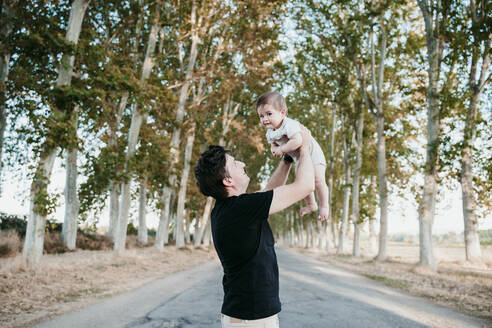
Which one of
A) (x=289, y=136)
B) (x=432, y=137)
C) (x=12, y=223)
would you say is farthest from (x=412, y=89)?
(x=12, y=223)

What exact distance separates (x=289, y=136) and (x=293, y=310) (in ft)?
14.7

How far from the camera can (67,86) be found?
10039mm

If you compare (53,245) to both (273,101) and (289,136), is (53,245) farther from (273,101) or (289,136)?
(289,136)

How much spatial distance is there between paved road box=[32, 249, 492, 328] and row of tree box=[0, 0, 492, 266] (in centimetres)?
466

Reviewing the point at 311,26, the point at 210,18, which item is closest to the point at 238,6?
the point at 210,18

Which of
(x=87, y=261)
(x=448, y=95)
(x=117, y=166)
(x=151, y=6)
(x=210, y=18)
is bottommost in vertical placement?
(x=87, y=261)

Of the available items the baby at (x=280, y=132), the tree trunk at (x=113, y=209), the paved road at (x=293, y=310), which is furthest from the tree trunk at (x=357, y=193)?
the baby at (x=280, y=132)

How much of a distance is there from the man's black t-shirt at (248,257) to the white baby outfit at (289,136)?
813 millimetres

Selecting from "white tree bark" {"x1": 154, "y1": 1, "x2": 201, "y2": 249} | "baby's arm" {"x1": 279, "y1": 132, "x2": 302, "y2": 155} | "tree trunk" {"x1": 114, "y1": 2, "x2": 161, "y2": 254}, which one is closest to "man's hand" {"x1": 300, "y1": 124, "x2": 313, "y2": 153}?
"baby's arm" {"x1": 279, "y1": 132, "x2": 302, "y2": 155}

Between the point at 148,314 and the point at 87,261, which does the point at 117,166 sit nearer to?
the point at 87,261

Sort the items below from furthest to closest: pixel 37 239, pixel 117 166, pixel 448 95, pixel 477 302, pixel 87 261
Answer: pixel 117 166, pixel 448 95, pixel 87 261, pixel 37 239, pixel 477 302

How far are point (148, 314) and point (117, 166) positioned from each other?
1045cm

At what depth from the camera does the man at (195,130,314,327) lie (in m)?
2.39

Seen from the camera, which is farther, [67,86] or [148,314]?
[67,86]
